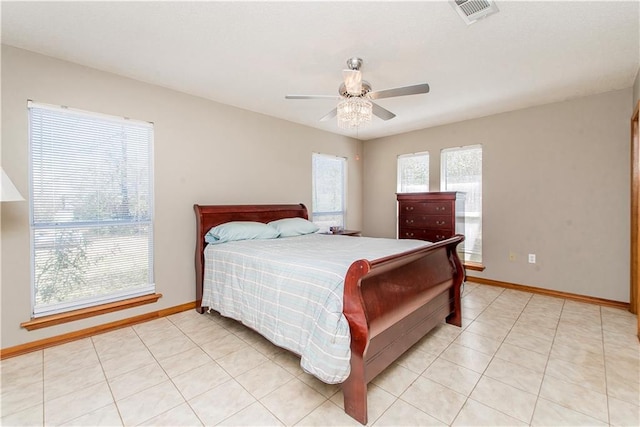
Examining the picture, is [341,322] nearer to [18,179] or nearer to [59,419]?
[59,419]

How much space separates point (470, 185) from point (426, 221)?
0.88 meters

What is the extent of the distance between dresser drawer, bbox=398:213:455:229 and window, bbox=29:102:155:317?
11.8 ft

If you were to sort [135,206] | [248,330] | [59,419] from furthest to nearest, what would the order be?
[135,206] → [248,330] → [59,419]

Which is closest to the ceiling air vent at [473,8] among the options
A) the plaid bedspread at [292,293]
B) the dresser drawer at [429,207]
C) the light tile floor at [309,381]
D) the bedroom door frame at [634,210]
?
the plaid bedspread at [292,293]

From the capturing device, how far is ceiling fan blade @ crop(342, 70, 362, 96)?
7.04 ft

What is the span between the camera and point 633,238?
3.15m

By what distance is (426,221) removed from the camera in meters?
4.44

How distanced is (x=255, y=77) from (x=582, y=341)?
386 centimetres

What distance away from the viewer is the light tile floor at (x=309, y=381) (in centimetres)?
166

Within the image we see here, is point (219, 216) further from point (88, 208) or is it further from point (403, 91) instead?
point (403, 91)

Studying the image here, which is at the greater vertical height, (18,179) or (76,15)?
(76,15)

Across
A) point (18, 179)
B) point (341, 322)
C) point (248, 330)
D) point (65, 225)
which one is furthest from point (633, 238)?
point (18, 179)

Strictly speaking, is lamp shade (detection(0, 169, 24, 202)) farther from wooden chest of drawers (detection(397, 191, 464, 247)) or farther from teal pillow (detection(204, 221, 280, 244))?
wooden chest of drawers (detection(397, 191, 464, 247))

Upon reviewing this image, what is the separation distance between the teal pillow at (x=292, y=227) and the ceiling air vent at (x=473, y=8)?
270cm
